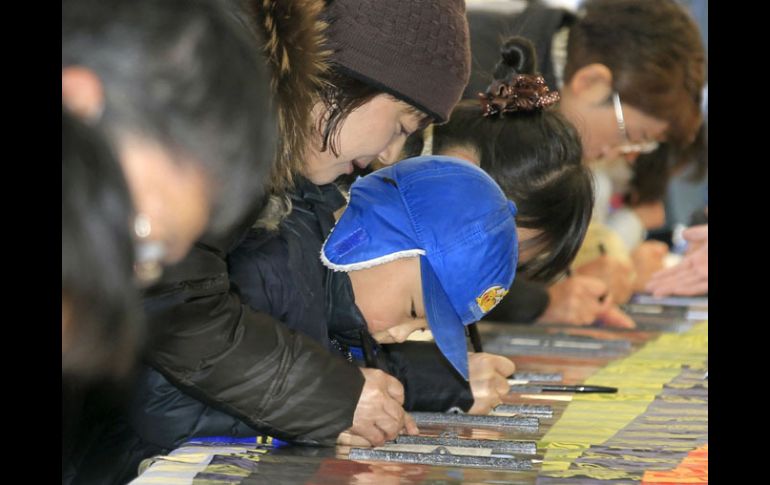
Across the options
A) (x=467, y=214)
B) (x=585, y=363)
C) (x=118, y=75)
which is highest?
(x=118, y=75)

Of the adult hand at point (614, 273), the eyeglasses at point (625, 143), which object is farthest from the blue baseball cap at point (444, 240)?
the adult hand at point (614, 273)

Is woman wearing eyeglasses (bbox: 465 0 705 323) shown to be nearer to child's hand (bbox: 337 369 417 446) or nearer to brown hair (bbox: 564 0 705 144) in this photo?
brown hair (bbox: 564 0 705 144)

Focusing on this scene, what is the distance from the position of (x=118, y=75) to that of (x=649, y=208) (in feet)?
8.41

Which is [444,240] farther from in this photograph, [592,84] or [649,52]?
[649,52]

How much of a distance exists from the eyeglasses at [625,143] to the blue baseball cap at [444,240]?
28.6 inches

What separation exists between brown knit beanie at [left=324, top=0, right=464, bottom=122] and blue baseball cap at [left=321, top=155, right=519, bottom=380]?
4.1 inches

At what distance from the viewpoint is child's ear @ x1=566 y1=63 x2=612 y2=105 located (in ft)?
5.77

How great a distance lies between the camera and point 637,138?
2.19 m

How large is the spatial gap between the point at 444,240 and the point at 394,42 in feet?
0.73

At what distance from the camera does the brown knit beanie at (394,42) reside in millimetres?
1258

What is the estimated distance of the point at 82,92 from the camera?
0.58m
